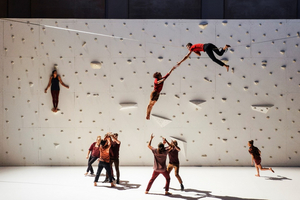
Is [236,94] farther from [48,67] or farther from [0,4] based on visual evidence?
[0,4]

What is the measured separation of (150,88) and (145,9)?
9.33 ft

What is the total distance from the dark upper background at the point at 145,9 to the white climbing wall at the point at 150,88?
615 mm

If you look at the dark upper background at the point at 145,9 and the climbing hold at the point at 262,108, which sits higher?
the dark upper background at the point at 145,9

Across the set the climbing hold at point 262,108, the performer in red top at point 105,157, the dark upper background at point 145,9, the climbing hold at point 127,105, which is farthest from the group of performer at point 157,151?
the dark upper background at point 145,9

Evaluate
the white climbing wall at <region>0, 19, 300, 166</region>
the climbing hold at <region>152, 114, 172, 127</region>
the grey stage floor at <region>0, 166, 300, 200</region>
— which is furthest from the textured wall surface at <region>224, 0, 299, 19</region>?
the grey stage floor at <region>0, 166, 300, 200</region>

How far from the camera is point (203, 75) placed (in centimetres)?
904

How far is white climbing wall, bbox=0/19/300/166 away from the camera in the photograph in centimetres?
899

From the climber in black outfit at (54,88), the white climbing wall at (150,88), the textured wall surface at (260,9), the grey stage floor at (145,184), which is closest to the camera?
the grey stage floor at (145,184)

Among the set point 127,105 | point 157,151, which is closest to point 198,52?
point 157,151

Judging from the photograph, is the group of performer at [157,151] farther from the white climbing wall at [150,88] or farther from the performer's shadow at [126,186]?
the white climbing wall at [150,88]

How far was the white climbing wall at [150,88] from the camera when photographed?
8.99 meters

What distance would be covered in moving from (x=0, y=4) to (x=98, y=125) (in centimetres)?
549

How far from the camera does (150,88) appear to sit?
9039 millimetres

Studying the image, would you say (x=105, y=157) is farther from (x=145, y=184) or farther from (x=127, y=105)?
(x=127, y=105)
